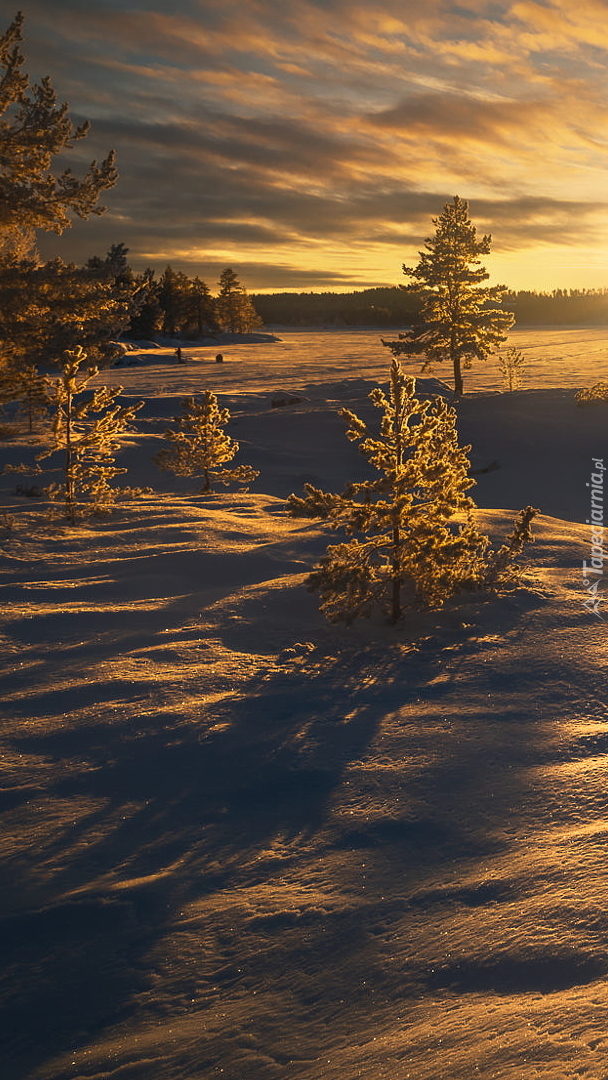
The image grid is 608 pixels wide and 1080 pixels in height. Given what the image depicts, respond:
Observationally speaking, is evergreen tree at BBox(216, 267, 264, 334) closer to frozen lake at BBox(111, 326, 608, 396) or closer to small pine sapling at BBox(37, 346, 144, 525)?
frozen lake at BBox(111, 326, 608, 396)

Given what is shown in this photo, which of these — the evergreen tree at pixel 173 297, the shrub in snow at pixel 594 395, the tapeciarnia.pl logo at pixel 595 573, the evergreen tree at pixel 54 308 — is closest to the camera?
the tapeciarnia.pl logo at pixel 595 573

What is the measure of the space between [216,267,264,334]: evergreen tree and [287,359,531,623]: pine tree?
76.6 meters

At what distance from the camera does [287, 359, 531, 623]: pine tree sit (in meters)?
7.26

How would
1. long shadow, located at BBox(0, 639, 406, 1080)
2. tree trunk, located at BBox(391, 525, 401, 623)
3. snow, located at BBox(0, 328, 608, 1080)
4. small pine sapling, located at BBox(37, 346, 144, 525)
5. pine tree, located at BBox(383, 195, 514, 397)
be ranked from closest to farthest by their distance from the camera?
snow, located at BBox(0, 328, 608, 1080) → long shadow, located at BBox(0, 639, 406, 1080) → tree trunk, located at BBox(391, 525, 401, 623) → small pine sapling, located at BBox(37, 346, 144, 525) → pine tree, located at BBox(383, 195, 514, 397)

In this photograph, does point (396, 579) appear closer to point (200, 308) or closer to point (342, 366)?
point (342, 366)

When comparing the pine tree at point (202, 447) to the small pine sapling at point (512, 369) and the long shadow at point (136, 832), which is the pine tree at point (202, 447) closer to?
the long shadow at point (136, 832)

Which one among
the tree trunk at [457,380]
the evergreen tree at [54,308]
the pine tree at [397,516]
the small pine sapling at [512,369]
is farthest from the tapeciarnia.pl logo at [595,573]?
the small pine sapling at [512,369]

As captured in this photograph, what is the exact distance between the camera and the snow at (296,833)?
2.70 m

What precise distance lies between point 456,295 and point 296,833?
115ft

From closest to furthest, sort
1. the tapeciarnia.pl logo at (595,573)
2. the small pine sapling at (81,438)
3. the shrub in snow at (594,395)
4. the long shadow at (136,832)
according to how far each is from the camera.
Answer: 1. the long shadow at (136,832)
2. the tapeciarnia.pl logo at (595,573)
3. the small pine sapling at (81,438)
4. the shrub in snow at (594,395)

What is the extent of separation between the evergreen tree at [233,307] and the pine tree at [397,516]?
251ft

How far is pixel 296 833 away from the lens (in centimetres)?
403

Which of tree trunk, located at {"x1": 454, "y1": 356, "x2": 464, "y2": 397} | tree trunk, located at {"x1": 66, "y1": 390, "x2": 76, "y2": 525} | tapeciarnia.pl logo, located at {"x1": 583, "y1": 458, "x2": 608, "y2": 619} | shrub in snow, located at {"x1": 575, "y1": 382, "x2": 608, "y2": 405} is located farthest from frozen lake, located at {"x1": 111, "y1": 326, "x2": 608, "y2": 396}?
tapeciarnia.pl logo, located at {"x1": 583, "y1": 458, "x2": 608, "y2": 619}

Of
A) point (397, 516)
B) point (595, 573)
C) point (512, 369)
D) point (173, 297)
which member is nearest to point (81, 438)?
point (397, 516)
